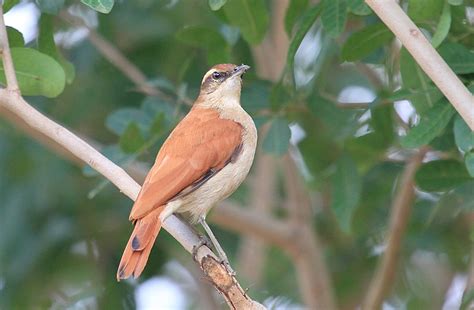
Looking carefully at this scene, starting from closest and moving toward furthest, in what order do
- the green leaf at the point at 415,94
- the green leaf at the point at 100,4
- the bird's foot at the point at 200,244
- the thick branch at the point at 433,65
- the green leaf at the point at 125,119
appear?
the thick branch at the point at 433,65 → the green leaf at the point at 100,4 → the bird's foot at the point at 200,244 → the green leaf at the point at 415,94 → the green leaf at the point at 125,119

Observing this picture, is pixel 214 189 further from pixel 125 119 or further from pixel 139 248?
pixel 125 119

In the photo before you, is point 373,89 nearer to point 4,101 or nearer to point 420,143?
point 420,143

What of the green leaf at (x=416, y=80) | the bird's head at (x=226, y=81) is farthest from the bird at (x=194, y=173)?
the green leaf at (x=416, y=80)

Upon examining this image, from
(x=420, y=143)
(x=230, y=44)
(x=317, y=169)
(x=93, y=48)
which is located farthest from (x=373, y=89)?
(x=420, y=143)

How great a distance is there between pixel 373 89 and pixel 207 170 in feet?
8.77

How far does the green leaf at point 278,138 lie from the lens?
22.1 feet

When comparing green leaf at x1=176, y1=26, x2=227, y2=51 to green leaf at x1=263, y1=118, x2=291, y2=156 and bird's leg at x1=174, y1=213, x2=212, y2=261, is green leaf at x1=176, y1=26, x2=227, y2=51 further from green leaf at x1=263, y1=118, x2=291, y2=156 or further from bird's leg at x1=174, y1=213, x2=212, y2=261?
bird's leg at x1=174, y1=213, x2=212, y2=261

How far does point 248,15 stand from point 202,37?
1.63 ft

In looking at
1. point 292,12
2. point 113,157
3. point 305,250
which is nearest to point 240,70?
point 292,12

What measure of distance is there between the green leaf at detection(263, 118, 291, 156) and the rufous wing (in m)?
0.34

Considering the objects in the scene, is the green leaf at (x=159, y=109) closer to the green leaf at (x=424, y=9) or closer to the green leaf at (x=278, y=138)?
the green leaf at (x=278, y=138)

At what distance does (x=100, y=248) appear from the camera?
8.59 m

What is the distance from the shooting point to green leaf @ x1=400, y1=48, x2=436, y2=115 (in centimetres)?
601

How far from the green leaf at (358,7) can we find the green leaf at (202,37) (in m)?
1.34
